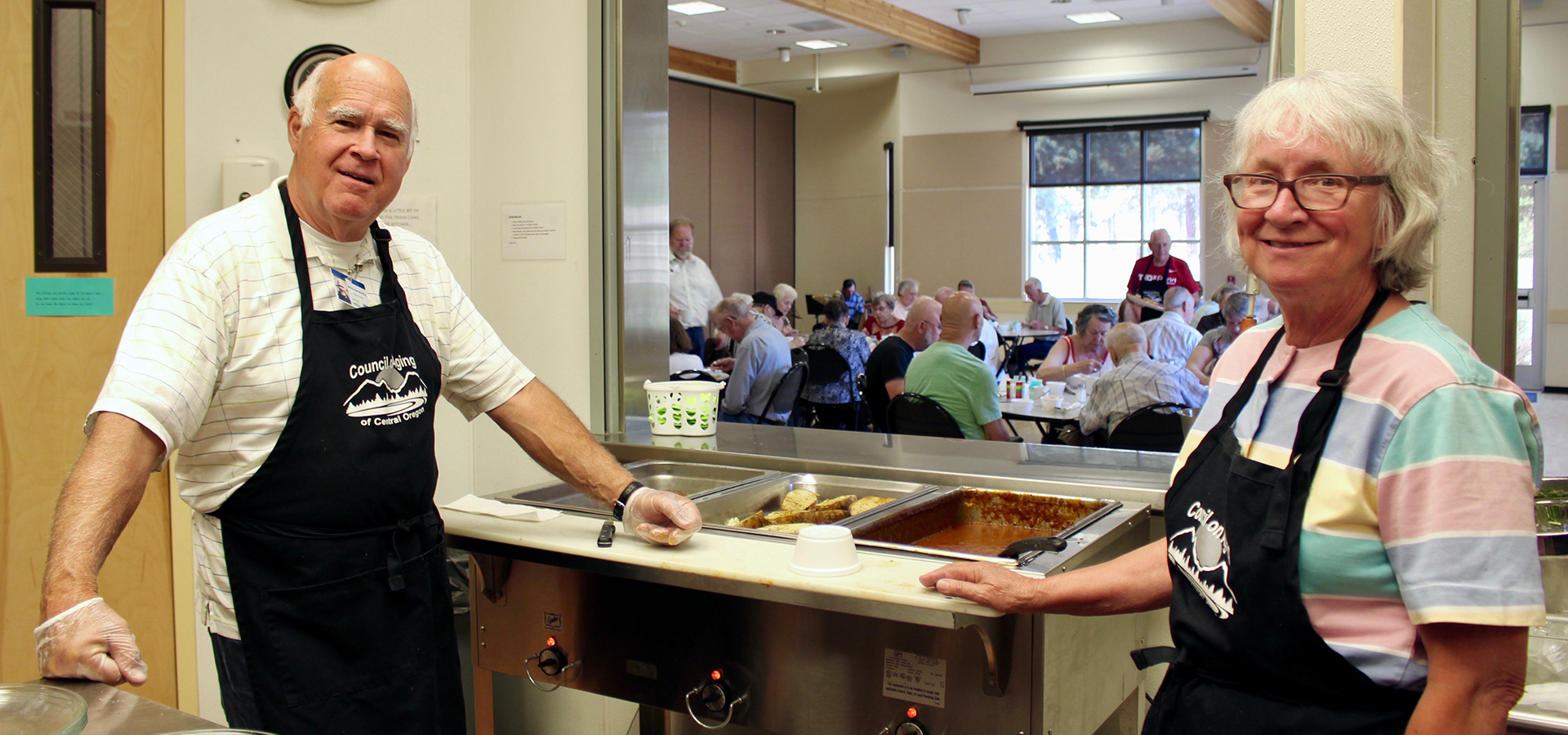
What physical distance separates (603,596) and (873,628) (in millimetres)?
559

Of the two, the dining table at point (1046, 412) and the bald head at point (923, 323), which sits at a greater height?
the bald head at point (923, 323)

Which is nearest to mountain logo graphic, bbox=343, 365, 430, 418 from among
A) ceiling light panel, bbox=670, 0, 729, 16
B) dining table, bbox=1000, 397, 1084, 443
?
dining table, bbox=1000, 397, 1084, 443

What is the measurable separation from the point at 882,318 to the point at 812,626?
23.3 ft

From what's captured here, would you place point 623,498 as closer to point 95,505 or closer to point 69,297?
point 95,505

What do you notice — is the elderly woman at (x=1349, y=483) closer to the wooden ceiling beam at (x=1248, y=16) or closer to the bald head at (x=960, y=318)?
the bald head at (x=960, y=318)

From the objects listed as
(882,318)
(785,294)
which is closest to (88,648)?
(882,318)

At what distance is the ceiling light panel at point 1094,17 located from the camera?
36.8 feet

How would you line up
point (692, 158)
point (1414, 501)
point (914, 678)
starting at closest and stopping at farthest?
point (1414, 501) → point (914, 678) → point (692, 158)

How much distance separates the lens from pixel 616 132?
2.98 metres

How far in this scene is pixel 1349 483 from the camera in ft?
3.63

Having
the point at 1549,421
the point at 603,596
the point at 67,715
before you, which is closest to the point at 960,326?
the point at 603,596

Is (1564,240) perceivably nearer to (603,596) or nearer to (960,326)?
(960,326)

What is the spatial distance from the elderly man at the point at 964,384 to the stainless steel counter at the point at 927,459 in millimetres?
1711

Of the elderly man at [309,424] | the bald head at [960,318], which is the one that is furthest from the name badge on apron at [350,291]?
the bald head at [960,318]
